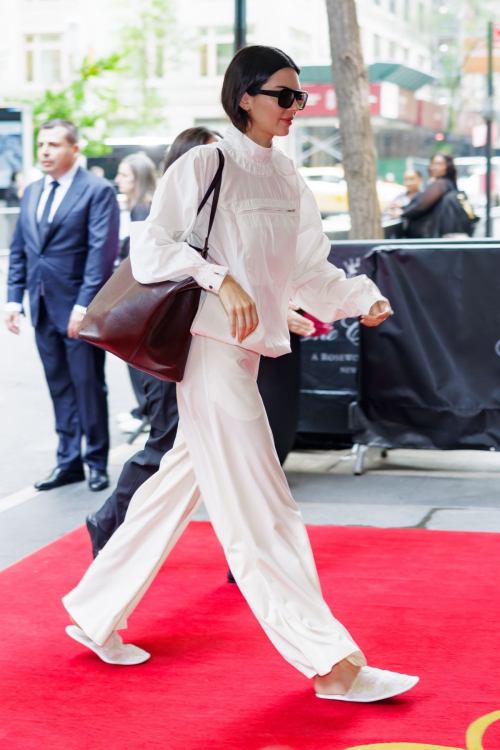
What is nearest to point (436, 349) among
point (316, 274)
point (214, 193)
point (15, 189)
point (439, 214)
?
point (316, 274)

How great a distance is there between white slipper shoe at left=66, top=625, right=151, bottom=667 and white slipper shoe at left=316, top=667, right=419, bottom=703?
752 mm

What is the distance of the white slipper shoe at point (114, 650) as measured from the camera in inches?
144

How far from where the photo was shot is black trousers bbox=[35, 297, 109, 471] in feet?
20.8

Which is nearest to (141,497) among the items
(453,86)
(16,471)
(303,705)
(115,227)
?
(303,705)

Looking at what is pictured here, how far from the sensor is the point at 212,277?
311 centimetres

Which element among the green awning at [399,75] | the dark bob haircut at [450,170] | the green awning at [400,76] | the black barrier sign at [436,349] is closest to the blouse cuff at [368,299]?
the black barrier sign at [436,349]

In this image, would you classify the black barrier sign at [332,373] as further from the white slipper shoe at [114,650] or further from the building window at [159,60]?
the building window at [159,60]

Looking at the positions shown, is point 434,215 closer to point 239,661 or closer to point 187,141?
point 187,141

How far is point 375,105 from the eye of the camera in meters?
29.3

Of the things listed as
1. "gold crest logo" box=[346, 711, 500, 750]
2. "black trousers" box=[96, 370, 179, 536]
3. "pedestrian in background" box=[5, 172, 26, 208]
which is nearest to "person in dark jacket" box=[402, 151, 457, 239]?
"black trousers" box=[96, 370, 179, 536]

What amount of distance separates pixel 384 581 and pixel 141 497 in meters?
1.34

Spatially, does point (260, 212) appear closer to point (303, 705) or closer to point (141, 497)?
point (141, 497)

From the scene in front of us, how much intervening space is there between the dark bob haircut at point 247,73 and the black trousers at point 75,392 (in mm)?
3146

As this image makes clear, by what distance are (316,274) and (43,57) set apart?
5223cm
